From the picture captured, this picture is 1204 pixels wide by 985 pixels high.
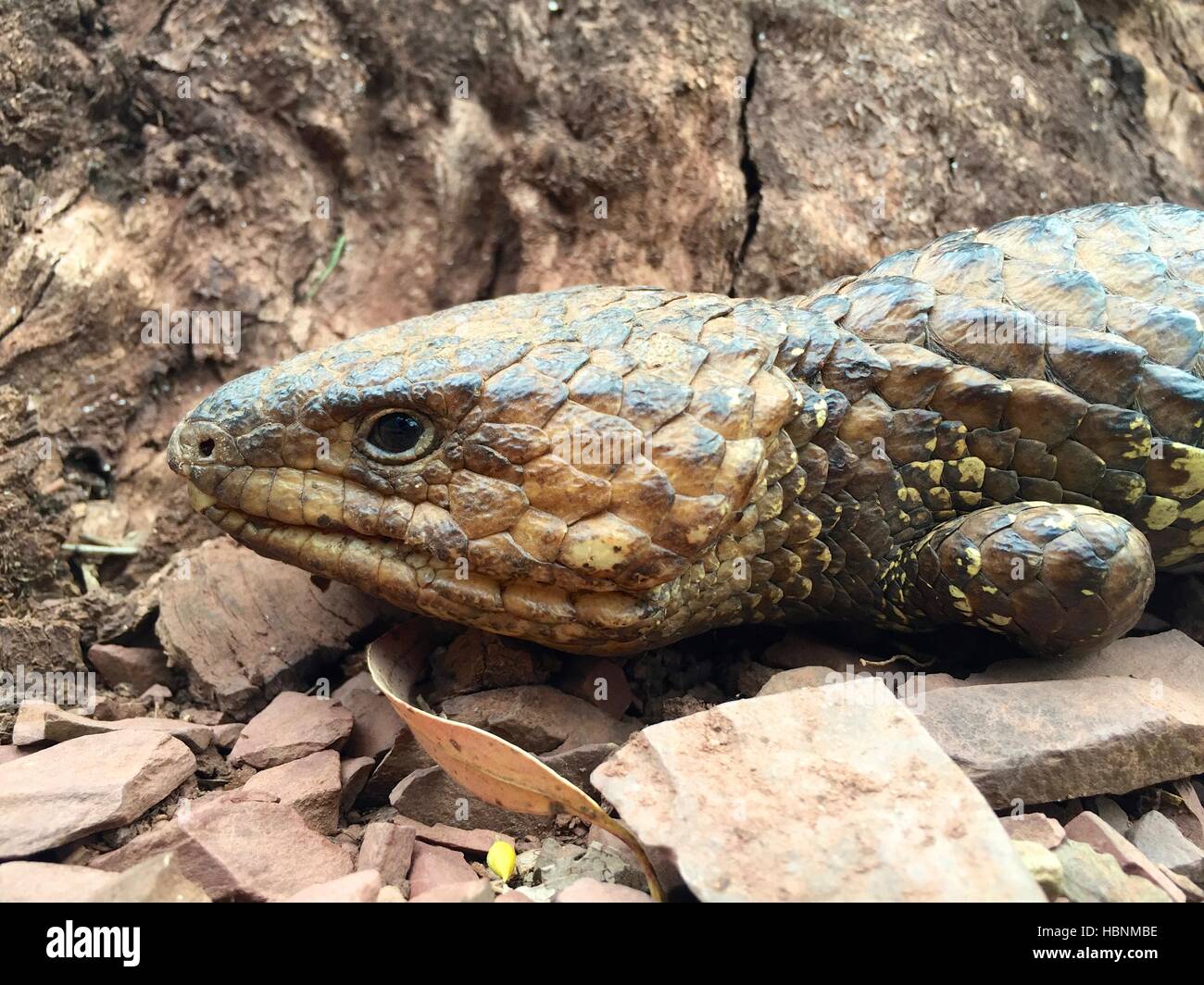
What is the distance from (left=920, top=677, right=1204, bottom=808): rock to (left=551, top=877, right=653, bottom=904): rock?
90 centimetres

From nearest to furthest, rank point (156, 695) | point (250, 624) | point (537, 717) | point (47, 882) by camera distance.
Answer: point (47, 882) < point (537, 717) < point (156, 695) < point (250, 624)

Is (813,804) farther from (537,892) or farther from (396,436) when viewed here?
(396,436)

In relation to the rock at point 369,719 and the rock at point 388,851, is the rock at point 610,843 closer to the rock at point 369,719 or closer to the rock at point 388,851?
the rock at point 388,851

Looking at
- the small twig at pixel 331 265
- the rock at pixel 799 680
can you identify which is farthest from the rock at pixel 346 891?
the small twig at pixel 331 265

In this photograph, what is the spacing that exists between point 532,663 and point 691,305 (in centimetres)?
119

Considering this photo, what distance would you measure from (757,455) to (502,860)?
1.20 m

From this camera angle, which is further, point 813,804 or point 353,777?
point 353,777

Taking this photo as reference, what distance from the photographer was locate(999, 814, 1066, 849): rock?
6.84ft

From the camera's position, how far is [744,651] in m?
3.13

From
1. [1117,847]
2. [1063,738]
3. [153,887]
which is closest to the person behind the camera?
[153,887]

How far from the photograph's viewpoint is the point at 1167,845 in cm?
230

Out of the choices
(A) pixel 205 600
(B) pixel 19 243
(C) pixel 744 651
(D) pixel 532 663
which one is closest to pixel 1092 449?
(C) pixel 744 651

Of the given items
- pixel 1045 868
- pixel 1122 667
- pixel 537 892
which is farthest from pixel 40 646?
pixel 1122 667
